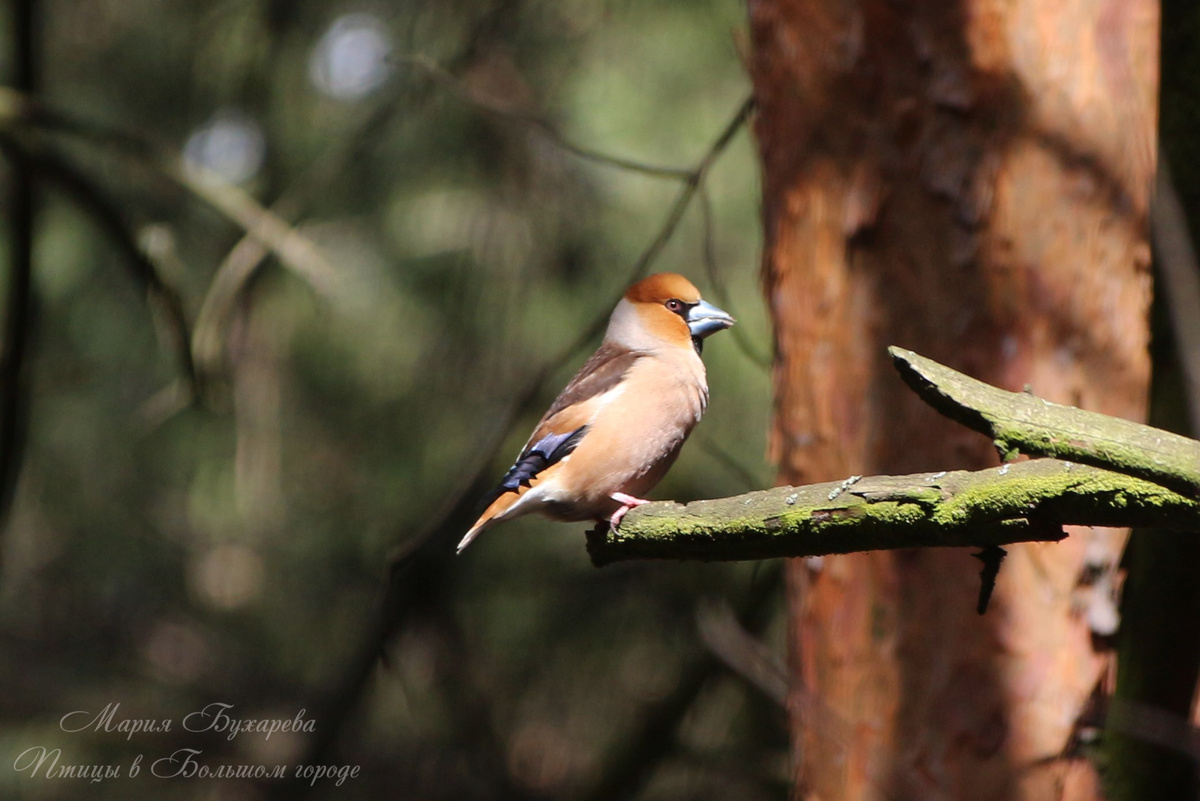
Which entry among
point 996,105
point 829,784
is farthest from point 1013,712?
point 996,105

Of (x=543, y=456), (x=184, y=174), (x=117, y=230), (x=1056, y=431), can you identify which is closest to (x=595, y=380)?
(x=543, y=456)

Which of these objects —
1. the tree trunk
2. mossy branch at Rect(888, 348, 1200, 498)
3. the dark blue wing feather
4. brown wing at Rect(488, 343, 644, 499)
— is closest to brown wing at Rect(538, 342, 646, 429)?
brown wing at Rect(488, 343, 644, 499)

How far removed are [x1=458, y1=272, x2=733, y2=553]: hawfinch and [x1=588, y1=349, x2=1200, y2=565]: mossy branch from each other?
0.85 metres

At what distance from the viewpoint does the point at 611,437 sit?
277cm

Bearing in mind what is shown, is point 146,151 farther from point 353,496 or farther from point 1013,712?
point 1013,712

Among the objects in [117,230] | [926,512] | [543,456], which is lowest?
[117,230]

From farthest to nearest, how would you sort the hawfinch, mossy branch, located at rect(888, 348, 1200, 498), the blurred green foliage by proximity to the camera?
1. the blurred green foliage
2. the hawfinch
3. mossy branch, located at rect(888, 348, 1200, 498)

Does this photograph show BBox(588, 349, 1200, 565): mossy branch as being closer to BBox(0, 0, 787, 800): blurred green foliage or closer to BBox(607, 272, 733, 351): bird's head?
BBox(607, 272, 733, 351): bird's head

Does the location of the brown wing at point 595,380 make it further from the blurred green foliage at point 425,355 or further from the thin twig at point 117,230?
the thin twig at point 117,230

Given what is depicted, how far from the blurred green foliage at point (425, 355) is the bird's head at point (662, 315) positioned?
164 cm

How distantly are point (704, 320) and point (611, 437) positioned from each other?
616 mm

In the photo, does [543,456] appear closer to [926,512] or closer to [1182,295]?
[926,512]

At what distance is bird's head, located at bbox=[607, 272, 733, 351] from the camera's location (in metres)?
3.26

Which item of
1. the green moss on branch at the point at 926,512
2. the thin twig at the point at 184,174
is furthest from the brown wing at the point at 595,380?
the thin twig at the point at 184,174
